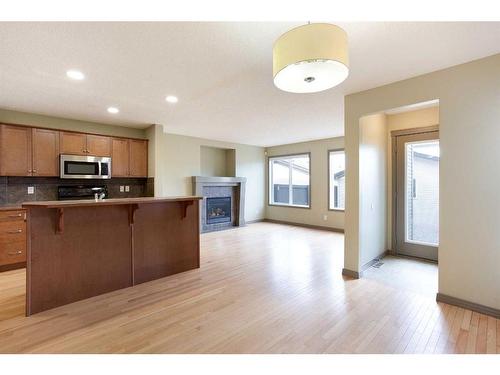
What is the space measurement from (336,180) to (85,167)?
234 inches

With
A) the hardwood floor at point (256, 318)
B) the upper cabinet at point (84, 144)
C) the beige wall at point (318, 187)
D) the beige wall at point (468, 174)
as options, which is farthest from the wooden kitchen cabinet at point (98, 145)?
the beige wall at point (468, 174)

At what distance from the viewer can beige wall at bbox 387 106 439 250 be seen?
159 inches

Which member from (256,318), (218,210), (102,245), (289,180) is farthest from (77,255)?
(289,180)

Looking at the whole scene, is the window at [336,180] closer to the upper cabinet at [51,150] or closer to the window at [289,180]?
the window at [289,180]

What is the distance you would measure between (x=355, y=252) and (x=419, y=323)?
123 centimetres

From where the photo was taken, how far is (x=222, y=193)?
24.0 feet

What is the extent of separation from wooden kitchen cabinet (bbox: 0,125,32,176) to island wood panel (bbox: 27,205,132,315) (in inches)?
89.0

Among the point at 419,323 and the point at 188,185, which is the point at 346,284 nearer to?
the point at 419,323

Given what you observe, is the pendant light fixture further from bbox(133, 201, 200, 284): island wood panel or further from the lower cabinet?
the lower cabinet

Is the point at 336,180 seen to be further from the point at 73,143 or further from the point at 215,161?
the point at 73,143

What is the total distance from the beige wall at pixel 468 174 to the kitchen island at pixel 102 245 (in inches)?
127

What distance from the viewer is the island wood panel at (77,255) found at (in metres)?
2.54

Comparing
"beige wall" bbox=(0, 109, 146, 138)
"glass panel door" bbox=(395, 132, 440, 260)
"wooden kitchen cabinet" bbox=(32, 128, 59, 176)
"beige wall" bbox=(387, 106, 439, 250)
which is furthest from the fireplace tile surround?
"glass panel door" bbox=(395, 132, 440, 260)

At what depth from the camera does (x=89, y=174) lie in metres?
4.73
